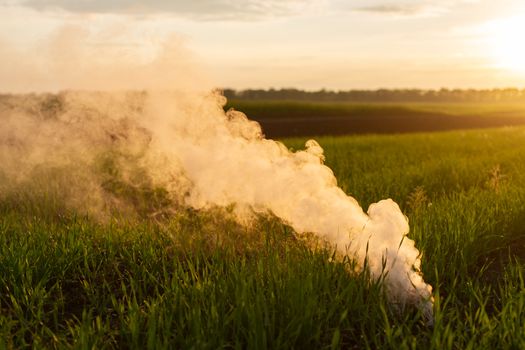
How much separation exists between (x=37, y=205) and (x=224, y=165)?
9.24 ft

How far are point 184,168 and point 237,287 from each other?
193 cm

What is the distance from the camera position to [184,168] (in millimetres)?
4648

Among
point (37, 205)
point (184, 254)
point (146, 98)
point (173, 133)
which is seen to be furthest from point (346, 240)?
point (37, 205)

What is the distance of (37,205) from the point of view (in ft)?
19.8

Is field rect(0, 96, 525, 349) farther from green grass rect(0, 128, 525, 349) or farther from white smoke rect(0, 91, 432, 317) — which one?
white smoke rect(0, 91, 432, 317)

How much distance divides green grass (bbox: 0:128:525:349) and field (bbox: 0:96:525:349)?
1cm

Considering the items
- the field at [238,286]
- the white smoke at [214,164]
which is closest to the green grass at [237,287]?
the field at [238,286]

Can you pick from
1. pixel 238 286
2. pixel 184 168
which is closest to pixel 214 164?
pixel 184 168

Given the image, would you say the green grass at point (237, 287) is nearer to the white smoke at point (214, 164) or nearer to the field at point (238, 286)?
the field at point (238, 286)

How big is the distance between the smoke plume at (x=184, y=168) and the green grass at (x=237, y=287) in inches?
7.5

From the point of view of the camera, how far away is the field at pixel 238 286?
8.87 feet

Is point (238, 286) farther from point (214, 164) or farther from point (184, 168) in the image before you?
point (184, 168)

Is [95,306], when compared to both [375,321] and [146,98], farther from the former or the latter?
[146,98]

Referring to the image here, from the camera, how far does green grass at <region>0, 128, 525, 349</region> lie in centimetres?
271
